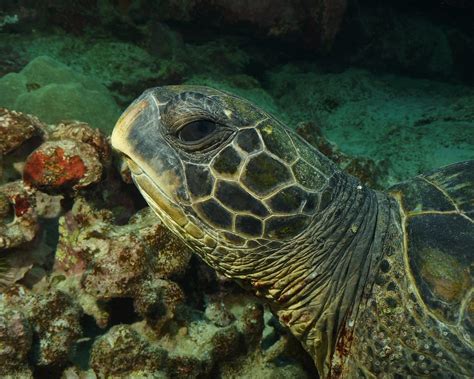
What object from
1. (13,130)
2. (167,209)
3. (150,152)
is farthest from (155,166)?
(13,130)

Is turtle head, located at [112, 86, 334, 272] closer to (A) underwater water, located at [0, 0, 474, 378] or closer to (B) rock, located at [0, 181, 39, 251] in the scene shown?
(A) underwater water, located at [0, 0, 474, 378]

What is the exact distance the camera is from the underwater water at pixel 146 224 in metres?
1.67

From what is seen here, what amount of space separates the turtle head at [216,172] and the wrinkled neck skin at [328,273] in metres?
0.11

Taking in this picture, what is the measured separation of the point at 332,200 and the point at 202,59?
15.1ft

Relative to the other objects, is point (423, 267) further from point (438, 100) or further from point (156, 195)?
point (438, 100)

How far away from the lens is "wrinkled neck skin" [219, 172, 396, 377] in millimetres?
1805

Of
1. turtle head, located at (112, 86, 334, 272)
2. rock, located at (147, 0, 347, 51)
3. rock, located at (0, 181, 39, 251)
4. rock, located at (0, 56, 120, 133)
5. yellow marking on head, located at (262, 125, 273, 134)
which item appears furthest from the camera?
rock, located at (147, 0, 347, 51)

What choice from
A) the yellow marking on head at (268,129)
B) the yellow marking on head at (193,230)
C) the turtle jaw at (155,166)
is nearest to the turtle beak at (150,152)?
the turtle jaw at (155,166)

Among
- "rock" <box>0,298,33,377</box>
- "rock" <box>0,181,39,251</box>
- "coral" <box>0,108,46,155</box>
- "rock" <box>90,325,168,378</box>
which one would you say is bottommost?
"rock" <box>90,325,168,378</box>

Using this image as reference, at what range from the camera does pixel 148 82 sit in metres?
4.79

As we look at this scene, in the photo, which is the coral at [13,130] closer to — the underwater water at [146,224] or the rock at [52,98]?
the underwater water at [146,224]

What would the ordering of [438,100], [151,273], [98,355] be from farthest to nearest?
[438,100], [151,273], [98,355]

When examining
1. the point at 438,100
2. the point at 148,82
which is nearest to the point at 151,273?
the point at 148,82

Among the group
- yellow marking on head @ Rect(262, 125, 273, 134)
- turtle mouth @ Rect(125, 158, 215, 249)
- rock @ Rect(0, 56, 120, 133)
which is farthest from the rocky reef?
yellow marking on head @ Rect(262, 125, 273, 134)
